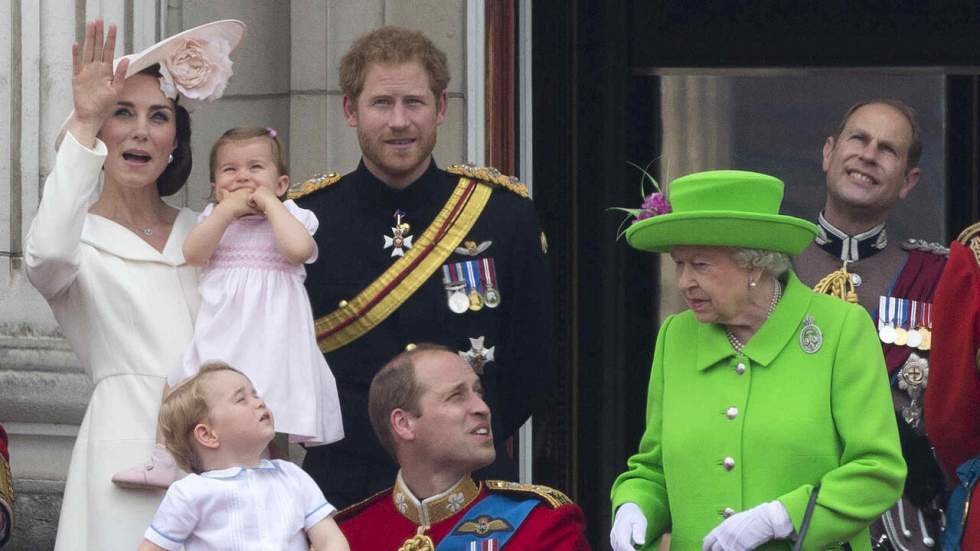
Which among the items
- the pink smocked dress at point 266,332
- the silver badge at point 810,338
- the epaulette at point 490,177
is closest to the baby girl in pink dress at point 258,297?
the pink smocked dress at point 266,332

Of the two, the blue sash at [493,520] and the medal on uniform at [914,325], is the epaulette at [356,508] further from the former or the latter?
the medal on uniform at [914,325]

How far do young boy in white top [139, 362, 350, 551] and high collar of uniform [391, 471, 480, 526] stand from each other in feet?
1.01

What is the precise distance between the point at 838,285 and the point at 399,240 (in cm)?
116

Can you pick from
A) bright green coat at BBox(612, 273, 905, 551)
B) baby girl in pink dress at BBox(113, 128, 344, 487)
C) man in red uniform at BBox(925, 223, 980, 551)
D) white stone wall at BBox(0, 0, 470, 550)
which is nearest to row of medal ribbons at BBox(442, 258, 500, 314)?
baby girl in pink dress at BBox(113, 128, 344, 487)

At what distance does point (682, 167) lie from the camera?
8.45m

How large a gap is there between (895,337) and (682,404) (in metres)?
0.96

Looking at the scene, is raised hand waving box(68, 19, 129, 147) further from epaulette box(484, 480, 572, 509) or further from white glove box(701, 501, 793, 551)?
white glove box(701, 501, 793, 551)

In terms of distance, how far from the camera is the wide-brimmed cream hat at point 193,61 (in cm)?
594

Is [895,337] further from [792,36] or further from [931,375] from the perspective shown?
[792,36]

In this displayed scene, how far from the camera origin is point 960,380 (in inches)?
220

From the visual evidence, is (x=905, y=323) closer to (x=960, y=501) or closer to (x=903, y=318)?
(x=903, y=318)

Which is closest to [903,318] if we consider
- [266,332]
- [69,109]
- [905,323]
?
[905,323]

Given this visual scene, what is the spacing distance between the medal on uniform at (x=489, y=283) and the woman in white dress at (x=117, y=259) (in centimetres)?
78

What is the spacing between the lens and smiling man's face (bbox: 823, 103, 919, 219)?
6242 millimetres
